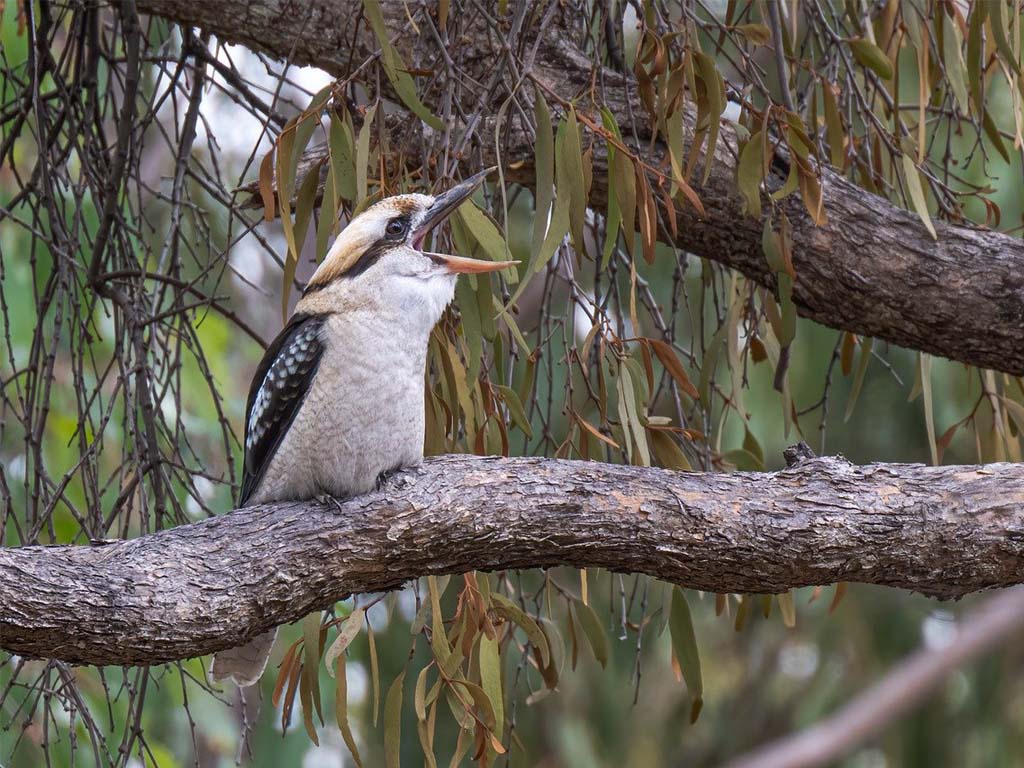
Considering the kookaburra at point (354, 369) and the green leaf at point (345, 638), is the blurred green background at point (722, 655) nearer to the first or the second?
the kookaburra at point (354, 369)

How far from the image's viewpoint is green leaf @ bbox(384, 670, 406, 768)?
1.82 m

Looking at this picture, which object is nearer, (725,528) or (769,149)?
(725,528)

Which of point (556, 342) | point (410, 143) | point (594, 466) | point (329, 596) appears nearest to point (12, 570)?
point (329, 596)

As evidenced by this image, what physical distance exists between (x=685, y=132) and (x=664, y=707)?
18.0 feet

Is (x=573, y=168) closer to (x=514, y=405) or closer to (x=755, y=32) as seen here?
(x=514, y=405)

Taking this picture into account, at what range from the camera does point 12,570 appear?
1.42 meters

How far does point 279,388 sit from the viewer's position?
2.08m

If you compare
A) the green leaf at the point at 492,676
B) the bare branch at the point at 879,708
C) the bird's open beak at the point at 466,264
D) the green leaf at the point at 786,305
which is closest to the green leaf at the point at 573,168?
the bird's open beak at the point at 466,264

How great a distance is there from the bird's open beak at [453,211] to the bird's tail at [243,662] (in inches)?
26.1

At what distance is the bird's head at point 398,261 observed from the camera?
1997mm

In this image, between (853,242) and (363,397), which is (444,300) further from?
(853,242)

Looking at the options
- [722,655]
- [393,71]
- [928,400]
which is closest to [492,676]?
[393,71]

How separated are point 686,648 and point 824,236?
81cm

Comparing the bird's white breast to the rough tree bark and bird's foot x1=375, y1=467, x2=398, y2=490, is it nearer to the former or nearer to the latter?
bird's foot x1=375, y1=467, x2=398, y2=490
